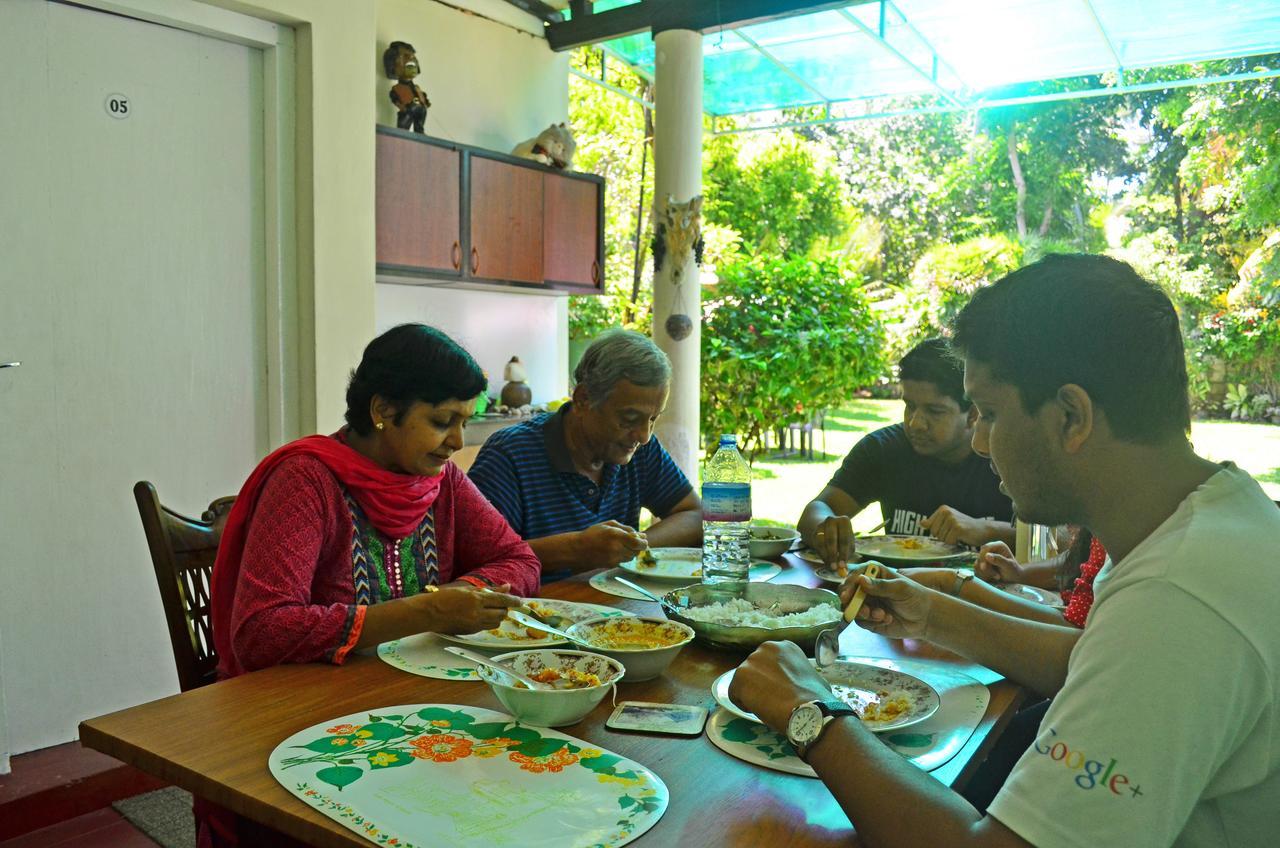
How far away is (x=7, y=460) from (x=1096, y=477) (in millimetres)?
3101

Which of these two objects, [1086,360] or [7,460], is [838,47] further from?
[1086,360]

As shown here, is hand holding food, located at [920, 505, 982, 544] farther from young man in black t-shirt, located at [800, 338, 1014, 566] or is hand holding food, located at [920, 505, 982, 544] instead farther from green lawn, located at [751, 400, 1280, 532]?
green lawn, located at [751, 400, 1280, 532]

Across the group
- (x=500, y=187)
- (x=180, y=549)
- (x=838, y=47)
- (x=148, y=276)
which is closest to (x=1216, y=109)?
(x=838, y=47)

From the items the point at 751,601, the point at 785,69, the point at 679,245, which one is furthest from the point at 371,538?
the point at 785,69

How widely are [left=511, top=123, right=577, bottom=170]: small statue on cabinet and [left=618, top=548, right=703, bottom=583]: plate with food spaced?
307 cm

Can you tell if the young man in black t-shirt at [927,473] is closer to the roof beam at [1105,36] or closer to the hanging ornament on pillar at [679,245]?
the hanging ornament on pillar at [679,245]

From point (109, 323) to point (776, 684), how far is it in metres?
2.88

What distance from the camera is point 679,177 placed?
5.11 meters

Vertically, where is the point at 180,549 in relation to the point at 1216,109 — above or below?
below

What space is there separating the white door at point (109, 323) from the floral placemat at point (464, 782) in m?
2.38

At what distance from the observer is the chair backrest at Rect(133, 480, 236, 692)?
5.89 feet

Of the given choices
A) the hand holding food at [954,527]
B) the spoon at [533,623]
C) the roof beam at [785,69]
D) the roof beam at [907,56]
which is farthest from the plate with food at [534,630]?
the roof beam at [785,69]

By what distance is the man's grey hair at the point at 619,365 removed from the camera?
2482 millimetres

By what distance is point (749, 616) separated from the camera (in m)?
1.62
